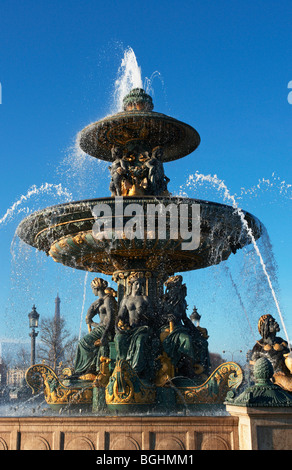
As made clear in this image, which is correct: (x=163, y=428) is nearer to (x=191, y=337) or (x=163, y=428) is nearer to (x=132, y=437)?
(x=132, y=437)

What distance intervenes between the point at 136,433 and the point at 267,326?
10.1 feet

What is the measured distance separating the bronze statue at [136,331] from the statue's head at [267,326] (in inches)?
77.5

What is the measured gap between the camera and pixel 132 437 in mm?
6438

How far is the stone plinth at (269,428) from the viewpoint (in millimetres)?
5770

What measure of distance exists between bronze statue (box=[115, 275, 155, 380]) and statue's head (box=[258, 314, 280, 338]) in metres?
1.97

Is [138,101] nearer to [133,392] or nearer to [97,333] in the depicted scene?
[97,333]

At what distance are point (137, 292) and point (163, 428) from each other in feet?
12.0

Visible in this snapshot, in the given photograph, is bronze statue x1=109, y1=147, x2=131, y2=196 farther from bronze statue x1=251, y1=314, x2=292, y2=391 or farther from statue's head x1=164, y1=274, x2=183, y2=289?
bronze statue x1=251, y1=314, x2=292, y2=391

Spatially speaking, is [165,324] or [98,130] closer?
[165,324]

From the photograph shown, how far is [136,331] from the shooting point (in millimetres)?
9523

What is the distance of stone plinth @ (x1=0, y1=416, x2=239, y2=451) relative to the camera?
6328 mm

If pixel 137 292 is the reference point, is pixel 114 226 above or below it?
above
